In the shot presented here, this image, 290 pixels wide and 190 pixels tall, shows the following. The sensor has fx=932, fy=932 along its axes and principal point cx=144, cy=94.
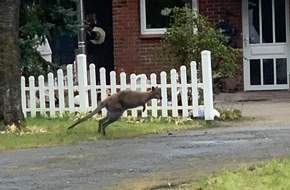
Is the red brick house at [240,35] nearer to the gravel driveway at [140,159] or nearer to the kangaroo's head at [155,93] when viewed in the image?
the kangaroo's head at [155,93]

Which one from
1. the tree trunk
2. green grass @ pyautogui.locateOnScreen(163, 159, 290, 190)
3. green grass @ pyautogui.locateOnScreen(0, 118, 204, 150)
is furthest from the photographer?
the tree trunk

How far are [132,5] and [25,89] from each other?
6820 millimetres

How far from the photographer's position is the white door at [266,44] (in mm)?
22281

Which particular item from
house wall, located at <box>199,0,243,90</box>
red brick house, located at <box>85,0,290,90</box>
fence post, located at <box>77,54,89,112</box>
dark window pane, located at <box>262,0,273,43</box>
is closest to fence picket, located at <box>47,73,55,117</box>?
fence post, located at <box>77,54,89,112</box>

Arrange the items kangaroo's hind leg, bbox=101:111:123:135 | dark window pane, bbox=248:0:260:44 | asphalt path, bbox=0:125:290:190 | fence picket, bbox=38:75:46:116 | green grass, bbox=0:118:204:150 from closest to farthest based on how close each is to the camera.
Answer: asphalt path, bbox=0:125:290:190, green grass, bbox=0:118:204:150, kangaroo's hind leg, bbox=101:111:123:135, fence picket, bbox=38:75:46:116, dark window pane, bbox=248:0:260:44

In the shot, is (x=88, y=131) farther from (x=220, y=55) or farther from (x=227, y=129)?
(x=220, y=55)

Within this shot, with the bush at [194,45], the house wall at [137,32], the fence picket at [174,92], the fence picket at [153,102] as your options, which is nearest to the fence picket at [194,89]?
the fence picket at [174,92]

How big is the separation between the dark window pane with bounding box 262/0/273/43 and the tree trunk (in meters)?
9.57

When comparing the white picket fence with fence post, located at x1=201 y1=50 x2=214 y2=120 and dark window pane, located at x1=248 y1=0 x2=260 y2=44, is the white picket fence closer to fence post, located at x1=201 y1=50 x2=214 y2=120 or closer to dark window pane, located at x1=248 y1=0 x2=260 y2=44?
A: fence post, located at x1=201 y1=50 x2=214 y2=120

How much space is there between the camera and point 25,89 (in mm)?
16531

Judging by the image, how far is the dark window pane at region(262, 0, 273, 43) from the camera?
73.9ft

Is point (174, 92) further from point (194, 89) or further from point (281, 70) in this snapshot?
point (281, 70)

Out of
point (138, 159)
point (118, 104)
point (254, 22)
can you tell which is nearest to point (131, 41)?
point (254, 22)

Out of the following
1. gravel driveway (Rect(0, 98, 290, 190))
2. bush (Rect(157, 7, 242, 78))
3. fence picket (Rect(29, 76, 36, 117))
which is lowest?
gravel driveway (Rect(0, 98, 290, 190))
